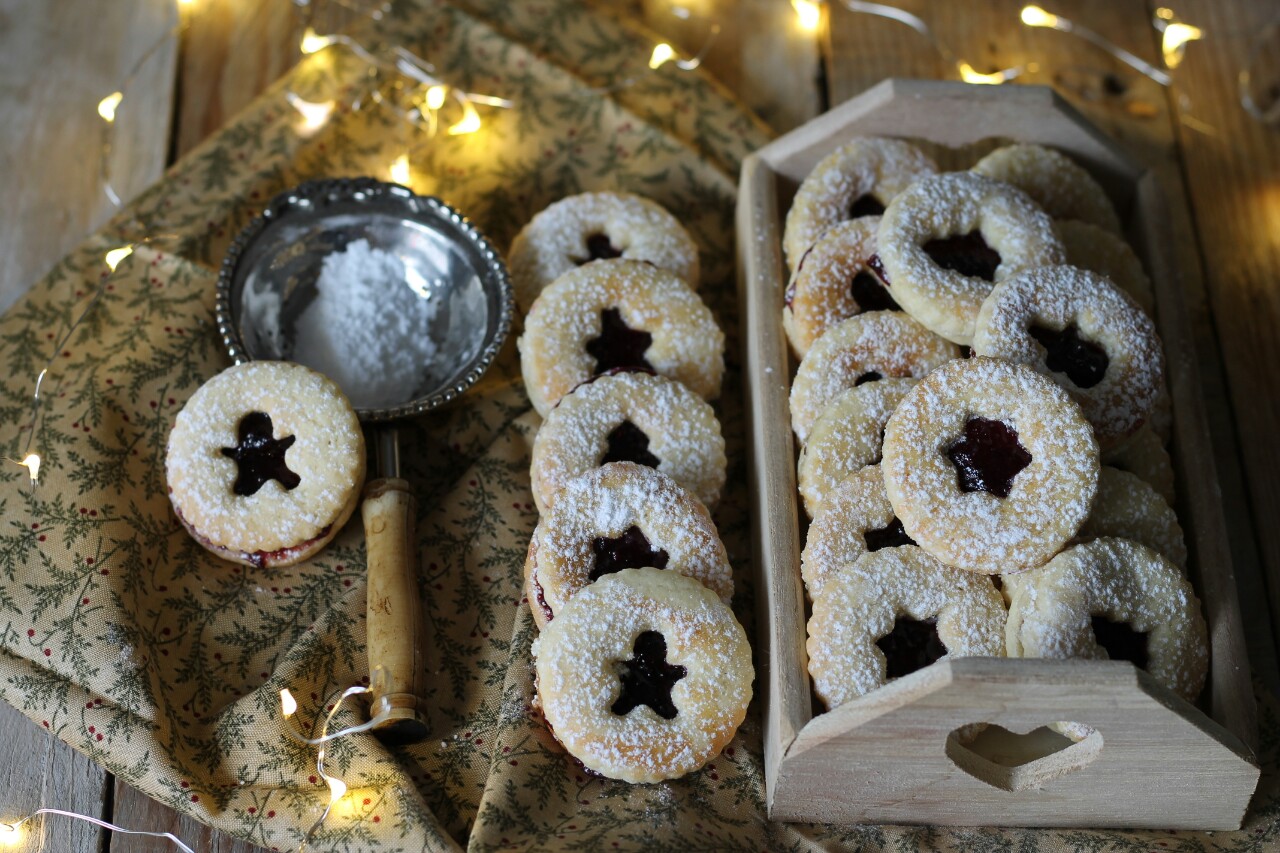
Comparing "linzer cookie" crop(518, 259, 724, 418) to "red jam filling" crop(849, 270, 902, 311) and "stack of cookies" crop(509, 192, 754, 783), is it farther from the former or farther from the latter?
"red jam filling" crop(849, 270, 902, 311)

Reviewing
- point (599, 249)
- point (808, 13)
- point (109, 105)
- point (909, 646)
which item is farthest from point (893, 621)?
point (109, 105)

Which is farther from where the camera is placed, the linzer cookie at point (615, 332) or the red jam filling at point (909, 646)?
the linzer cookie at point (615, 332)

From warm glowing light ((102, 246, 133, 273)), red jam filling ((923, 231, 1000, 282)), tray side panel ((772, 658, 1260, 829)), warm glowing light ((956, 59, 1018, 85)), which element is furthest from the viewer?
warm glowing light ((956, 59, 1018, 85))

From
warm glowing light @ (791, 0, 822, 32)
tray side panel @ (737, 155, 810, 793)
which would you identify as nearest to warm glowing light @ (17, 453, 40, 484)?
tray side panel @ (737, 155, 810, 793)

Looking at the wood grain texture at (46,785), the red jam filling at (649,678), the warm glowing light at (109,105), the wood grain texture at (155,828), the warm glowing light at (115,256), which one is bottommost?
the wood grain texture at (46,785)

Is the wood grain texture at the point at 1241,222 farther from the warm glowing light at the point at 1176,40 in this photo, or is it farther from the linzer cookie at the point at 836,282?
the linzer cookie at the point at 836,282

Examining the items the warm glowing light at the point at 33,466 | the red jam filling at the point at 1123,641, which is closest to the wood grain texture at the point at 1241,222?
the red jam filling at the point at 1123,641
